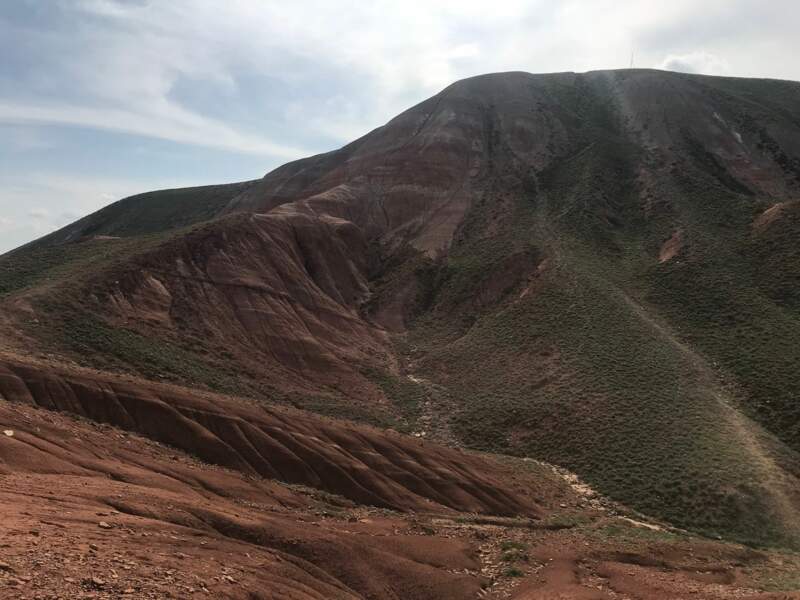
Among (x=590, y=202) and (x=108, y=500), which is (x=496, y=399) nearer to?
(x=108, y=500)

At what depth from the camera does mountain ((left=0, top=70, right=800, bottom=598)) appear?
27.8 m

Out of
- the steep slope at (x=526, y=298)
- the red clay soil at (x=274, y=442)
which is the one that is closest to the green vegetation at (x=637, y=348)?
the steep slope at (x=526, y=298)

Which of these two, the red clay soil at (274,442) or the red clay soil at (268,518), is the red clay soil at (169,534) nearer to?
the red clay soil at (268,518)

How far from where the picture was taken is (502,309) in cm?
5241

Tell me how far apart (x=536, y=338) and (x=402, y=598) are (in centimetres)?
3323

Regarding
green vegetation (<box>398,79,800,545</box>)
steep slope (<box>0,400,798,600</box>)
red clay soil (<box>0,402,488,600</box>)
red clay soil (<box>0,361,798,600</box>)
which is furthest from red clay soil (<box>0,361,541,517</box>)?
green vegetation (<box>398,79,800,545</box>)

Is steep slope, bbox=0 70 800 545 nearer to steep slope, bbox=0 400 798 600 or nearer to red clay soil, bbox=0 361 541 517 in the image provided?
red clay soil, bbox=0 361 541 517

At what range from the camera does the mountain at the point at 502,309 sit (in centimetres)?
2775

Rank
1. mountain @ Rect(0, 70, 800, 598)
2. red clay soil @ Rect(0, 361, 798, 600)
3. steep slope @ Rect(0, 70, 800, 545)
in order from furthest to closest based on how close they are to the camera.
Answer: steep slope @ Rect(0, 70, 800, 545) → mountain @ Rect(0, 70, 800, 598) → red clay soil @ Rect(0, 361, 798, 600)

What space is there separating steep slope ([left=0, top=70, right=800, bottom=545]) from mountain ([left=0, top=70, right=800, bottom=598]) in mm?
206

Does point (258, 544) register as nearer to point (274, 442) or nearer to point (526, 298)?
point (274, 442)

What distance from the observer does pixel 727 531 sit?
25453mm

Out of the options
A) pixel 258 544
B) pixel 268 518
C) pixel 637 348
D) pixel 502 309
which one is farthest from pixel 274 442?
pixel 502 309

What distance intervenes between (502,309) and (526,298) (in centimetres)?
240
